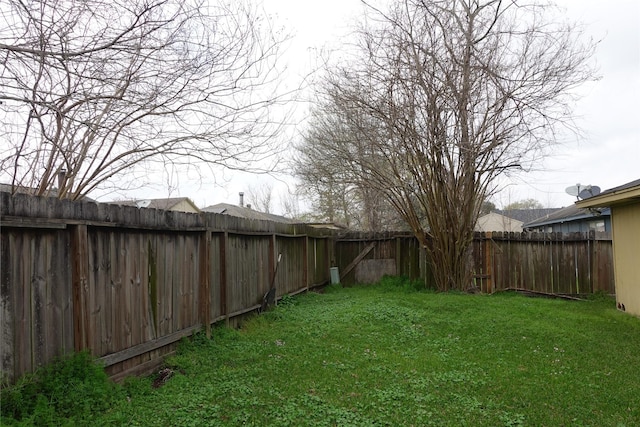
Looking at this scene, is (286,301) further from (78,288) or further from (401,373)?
(78,288)

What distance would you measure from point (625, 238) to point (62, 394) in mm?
8252

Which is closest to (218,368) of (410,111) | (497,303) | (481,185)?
(497,303)

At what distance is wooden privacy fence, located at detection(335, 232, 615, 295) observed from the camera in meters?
9.67

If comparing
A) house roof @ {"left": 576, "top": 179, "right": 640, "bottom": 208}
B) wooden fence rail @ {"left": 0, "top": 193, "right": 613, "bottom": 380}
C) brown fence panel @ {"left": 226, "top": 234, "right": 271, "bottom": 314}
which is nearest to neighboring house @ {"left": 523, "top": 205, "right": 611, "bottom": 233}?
house roof @ {"left": 576, "top": 179, "right": 640, "bottom": 208}

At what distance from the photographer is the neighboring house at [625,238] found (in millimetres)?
6978

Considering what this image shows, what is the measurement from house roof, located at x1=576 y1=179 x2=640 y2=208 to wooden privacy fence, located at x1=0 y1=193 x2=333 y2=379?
5.72 metres

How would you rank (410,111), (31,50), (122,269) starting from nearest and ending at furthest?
(31,50), (122,269), (410,111)

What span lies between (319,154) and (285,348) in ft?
25.7

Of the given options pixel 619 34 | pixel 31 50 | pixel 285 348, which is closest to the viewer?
pixel 31 50

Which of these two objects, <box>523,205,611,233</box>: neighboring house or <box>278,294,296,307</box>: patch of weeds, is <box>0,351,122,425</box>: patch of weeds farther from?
<box>523,205,611,233</box>: neighboring house

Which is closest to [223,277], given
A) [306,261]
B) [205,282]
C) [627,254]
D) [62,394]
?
[205,282]

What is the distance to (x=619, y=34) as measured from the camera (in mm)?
7387

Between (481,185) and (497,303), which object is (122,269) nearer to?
(497,303)

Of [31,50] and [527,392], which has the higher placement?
[31,50]
